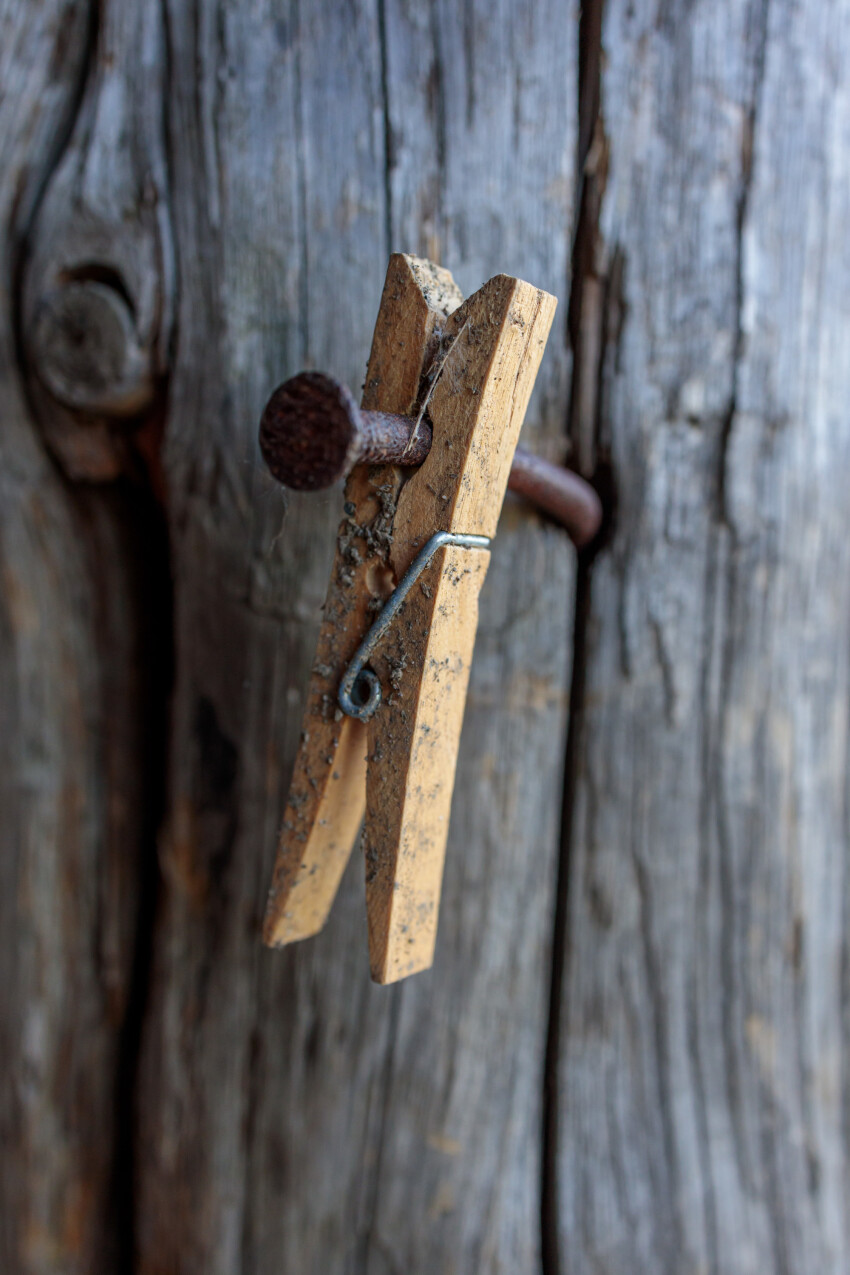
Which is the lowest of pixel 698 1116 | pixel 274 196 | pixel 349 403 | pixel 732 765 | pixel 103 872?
pixel 698 1116

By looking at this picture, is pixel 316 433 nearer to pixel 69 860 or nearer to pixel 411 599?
pixel 411 599

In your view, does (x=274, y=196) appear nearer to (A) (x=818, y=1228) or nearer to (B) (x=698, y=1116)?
(B) (x=698, y=1116)

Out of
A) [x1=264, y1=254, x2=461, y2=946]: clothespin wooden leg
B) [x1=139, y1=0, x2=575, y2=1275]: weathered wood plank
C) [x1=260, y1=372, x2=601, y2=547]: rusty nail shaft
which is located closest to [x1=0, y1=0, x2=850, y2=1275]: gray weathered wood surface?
[x1=139, y1=0, x2=575, y2=1275]: weathered wood plank

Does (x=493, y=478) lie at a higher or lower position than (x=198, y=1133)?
higher

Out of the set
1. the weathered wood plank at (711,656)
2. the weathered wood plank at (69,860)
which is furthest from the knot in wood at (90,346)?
the weathered wood plank at (711,656)

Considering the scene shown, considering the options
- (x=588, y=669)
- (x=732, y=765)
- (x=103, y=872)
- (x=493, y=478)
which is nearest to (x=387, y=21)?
(x=493, y=478)

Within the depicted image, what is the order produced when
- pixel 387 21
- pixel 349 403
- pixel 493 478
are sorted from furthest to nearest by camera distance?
1. pixel 387 21
2. pixel 493 478
3. pixel 349 403

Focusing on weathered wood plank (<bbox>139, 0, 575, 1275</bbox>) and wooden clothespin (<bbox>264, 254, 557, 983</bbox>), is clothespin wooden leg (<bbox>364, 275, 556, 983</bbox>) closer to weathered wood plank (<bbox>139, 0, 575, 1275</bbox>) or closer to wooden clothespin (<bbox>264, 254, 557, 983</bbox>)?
wooden clothespin (<bbox>264, 254, 557, 983</bbox>)
